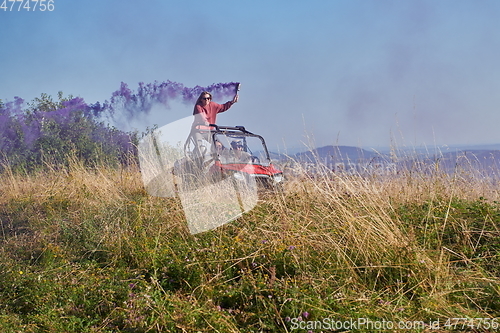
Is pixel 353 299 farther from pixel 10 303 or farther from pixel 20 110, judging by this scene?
pixel 20 110

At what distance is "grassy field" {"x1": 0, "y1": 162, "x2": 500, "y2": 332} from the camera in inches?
103

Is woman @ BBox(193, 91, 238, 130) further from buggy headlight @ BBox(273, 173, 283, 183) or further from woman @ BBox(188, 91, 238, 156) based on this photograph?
buggy headlight @ BBox(273, 173, 283, 183)

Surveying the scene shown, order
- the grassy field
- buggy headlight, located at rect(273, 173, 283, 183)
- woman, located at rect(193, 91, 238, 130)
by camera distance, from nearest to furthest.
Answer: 1. the grassy field
2. buggy headlight, located at rect(273, 173, 283, 183)
3. woman, located at rect(193, 91, 238, 130)

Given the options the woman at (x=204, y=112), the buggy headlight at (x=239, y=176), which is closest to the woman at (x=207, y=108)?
the woman at (x=204, y=112)

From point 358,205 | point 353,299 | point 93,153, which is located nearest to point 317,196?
point 358,205

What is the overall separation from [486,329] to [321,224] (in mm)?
1696

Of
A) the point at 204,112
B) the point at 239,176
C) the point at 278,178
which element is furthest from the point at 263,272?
the point at 204,112

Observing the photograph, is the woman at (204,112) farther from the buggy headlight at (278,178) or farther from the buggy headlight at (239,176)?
the buggy headlight at (278,178)

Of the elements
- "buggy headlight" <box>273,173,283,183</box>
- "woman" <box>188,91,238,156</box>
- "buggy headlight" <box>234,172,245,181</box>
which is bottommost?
"buggy headlight" <box>273,173,283,183</box>

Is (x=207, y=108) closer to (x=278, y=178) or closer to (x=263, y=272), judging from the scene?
(x=278, y=178)

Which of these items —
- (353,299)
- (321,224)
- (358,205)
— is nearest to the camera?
(353,299)

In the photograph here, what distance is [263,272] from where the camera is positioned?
332 centimetres

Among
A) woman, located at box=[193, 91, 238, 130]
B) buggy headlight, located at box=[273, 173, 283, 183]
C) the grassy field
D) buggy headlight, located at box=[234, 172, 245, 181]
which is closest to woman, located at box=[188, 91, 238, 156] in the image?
woman, located at box=[193, 91, 238, 130]

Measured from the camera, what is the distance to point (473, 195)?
5.42m
